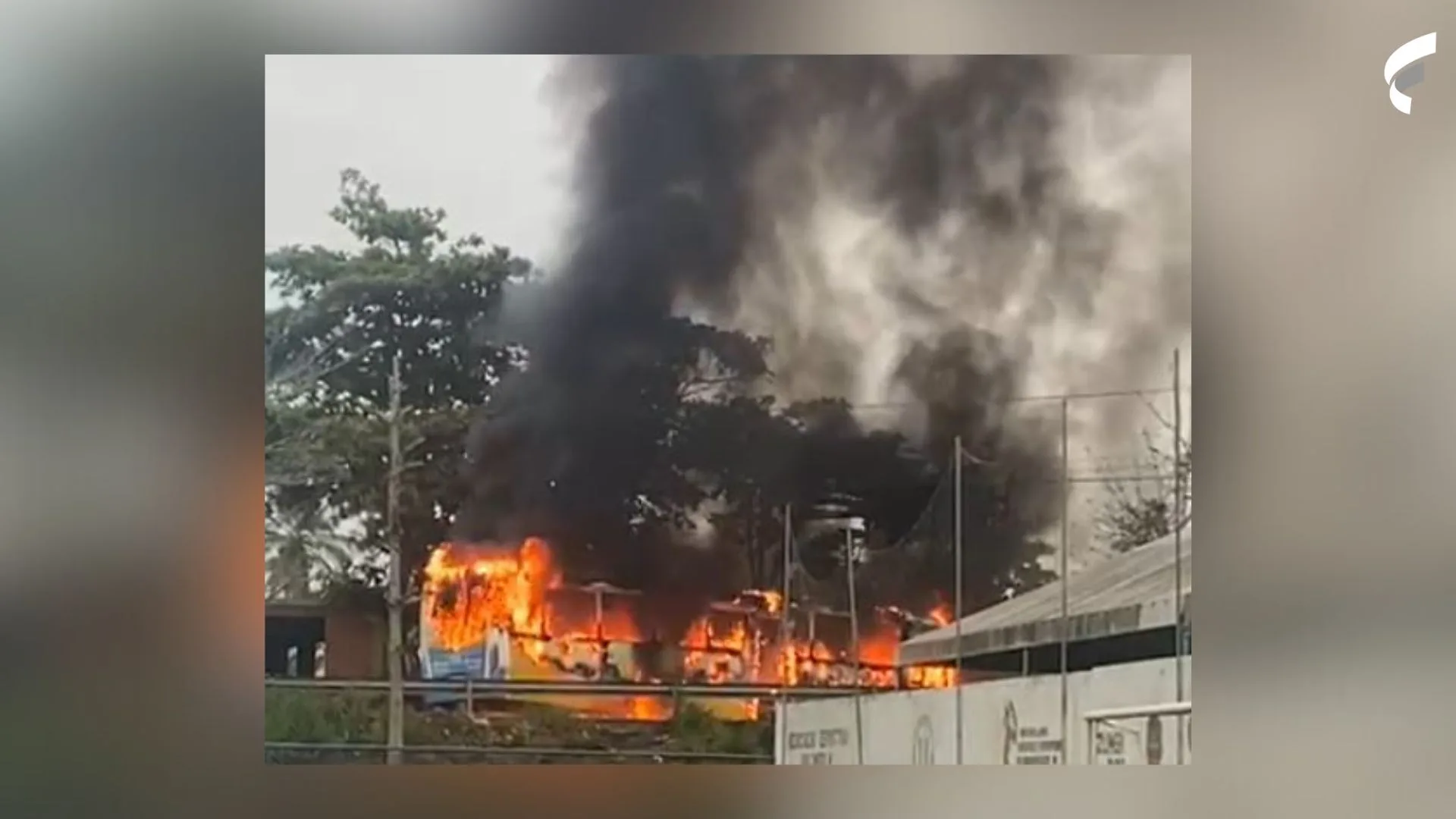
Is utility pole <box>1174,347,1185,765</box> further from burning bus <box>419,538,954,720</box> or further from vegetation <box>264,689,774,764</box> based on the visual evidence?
vegetation <box>264,689,774,764</box>

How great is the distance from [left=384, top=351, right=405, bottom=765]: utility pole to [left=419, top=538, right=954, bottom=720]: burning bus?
0.09 ft

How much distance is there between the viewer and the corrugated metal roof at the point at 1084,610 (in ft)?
4.06

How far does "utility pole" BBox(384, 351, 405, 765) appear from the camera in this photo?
1242 millimetres

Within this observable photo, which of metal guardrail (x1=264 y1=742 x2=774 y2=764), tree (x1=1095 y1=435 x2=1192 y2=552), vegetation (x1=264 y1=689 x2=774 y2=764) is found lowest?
metal guardrail (x1=264 y1=742 x2=774 y2=764)

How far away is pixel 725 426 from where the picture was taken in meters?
1.26

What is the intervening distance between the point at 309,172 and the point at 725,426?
0.51 meters

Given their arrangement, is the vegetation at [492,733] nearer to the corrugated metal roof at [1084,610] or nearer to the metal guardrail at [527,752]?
the metal guardrail at [527,752]

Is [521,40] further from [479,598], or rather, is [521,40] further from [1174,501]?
[1174,501]

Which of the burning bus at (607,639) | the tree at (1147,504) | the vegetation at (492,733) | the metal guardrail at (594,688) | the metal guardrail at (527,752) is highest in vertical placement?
the tree at (1147,504)

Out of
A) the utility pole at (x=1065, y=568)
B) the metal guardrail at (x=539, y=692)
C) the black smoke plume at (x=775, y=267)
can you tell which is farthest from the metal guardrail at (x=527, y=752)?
the utility pole at (x=1065, y=568)

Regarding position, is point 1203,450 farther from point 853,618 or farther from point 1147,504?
point 853,618

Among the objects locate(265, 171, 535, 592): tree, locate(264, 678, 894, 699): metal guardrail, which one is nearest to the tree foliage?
locate(265, 171, 535, 592): tree

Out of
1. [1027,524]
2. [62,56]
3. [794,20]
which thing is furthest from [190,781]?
[794,20]

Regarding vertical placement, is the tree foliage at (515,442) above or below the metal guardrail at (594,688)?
above
